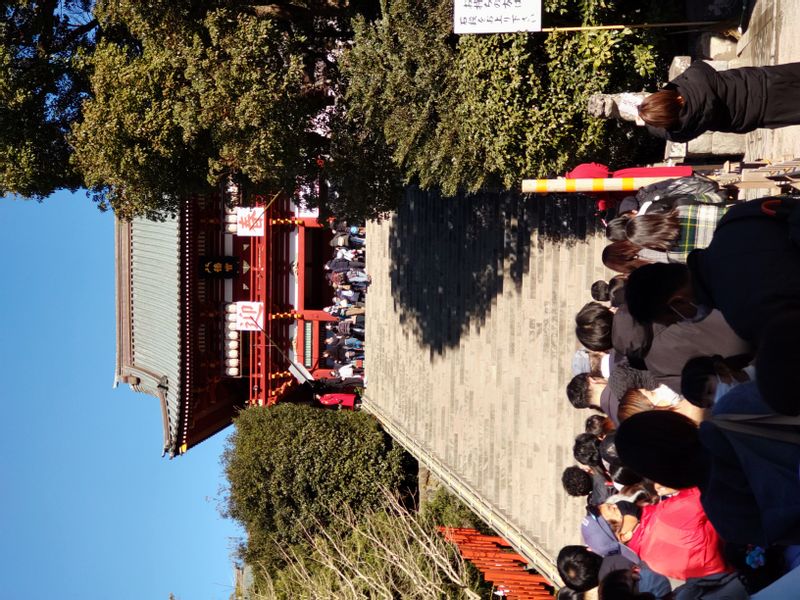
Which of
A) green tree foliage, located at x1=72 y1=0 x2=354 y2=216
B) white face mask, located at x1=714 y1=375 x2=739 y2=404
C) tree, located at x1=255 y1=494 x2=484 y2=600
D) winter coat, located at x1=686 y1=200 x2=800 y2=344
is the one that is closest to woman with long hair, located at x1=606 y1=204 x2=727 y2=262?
white face mask, located at x1=714 y1=375 x2=739 y2=404

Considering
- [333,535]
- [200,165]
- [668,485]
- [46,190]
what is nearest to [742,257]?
[668,485]

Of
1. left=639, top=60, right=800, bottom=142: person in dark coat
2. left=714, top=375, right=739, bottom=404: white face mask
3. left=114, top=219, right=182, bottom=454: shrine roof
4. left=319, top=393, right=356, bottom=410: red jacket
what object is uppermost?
left=639, top=60, right=800, bottom=142: person in dark coat

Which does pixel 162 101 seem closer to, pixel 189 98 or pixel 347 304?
pixel 189 98

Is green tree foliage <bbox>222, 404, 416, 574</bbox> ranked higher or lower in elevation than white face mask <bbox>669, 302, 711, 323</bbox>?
lower

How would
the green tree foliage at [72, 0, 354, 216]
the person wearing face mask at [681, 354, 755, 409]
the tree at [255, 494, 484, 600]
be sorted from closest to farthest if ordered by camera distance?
the person wearing face mask at [681, 354, 755, 409]
the green tree foliage at [72, 0, 354, 216]
the tree at [255, 494, 484, 600]

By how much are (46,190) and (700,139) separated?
364 inches

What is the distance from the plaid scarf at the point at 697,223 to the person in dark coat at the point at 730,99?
2.56 ft

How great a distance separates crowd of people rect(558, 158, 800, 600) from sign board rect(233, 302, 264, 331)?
462 inches

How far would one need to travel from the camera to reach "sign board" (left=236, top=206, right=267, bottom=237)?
64.5 ft

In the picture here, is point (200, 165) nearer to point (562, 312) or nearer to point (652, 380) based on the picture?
point (562, 312)

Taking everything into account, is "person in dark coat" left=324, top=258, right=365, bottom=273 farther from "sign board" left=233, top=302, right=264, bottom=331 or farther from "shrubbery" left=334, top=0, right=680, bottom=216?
"shrubbery" left=334, top=0, right=680, bottom=216

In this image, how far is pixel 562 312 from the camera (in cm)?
1167

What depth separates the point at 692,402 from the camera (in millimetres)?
5742

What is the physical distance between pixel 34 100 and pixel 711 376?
9933 millimetres
